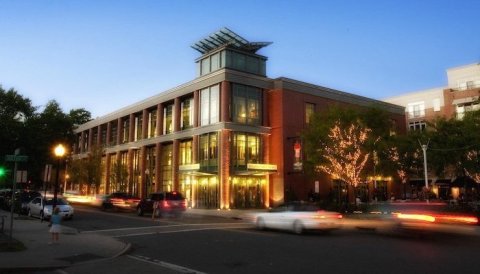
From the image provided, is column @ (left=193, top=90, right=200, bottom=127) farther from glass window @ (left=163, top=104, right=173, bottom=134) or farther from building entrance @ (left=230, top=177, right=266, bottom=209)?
building entrance @ (left=230, top=177, right=266, bottom=209)

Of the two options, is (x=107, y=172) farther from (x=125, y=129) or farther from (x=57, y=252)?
(x=57, y=252)

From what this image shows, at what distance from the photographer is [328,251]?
14133 mm

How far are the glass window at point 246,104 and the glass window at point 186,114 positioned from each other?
6885 mm

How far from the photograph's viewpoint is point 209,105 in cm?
4606

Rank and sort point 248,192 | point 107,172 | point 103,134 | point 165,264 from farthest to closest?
point 103,134
point 107,172
point 248,192
point 165,264

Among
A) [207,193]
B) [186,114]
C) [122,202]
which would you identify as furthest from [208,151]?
[122,202]

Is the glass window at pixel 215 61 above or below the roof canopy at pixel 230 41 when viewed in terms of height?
below

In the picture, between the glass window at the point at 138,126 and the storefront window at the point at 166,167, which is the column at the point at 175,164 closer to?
the storefront window at the point at 166,167

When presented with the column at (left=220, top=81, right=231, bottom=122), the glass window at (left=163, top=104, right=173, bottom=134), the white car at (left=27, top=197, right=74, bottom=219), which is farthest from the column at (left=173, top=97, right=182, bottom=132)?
the white car at (left=27, top=197, right=74, bottom=219)

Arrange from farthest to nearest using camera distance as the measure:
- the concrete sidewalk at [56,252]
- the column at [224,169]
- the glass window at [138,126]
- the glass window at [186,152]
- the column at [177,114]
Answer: the glass window at [138,126]
the column at [177,114]
the glass window at [186,152]
the column at [224,169]
the concrete sidewalk at [56,252]

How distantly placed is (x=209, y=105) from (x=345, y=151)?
49.7ft

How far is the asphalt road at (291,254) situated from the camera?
11203 mm

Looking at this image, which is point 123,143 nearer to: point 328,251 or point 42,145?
point 42,145

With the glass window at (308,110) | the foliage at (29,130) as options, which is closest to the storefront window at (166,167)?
the foliage at (29,130)
